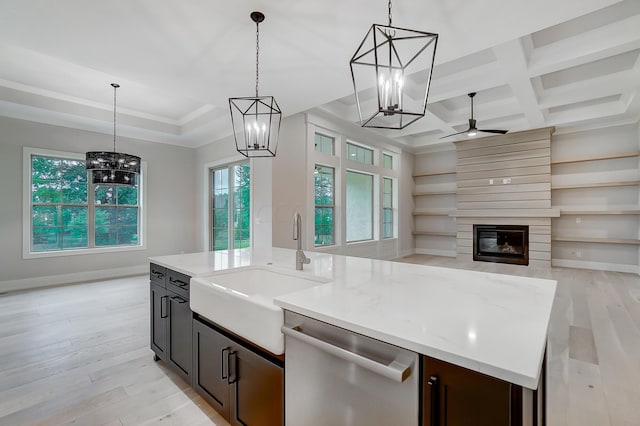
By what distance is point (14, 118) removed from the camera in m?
4.75

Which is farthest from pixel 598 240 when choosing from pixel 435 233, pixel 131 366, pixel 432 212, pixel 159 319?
pixel 131 366

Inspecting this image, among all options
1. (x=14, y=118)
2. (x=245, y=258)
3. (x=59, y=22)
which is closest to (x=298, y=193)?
(x=245, y=258)

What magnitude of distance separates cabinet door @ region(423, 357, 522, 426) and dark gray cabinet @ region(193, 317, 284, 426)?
26.9 inches

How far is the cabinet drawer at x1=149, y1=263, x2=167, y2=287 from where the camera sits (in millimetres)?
2307

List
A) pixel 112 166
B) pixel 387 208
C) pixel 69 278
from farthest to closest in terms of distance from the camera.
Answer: pixel 387 208 < pixel 69 278 < pixel 112 166

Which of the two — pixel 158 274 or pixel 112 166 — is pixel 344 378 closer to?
pixel 158 274

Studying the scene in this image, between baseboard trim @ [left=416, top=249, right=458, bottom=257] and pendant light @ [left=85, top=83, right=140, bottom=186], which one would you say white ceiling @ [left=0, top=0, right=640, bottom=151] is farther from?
baseboard trim @ [left=416, top=249, right=458, bottom=257]

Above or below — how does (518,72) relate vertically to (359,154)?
above

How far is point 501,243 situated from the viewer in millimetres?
6887

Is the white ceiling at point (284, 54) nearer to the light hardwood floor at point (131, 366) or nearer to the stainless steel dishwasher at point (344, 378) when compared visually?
the stainless steel dishwasher at point (344, 378)

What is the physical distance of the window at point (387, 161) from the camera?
7.38 m

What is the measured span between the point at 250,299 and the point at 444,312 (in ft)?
2.77

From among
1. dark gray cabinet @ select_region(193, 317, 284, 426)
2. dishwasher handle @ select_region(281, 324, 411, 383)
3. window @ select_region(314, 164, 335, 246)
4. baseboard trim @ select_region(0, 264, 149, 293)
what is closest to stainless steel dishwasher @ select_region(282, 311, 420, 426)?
dishwasher handle @ select_region(281, 324, 411, 383)

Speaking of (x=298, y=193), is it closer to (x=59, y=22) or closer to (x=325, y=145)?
(x=325, y=145)
